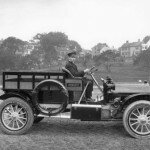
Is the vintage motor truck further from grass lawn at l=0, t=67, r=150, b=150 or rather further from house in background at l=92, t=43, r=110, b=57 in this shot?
house in background at l=92, t=43, r=110, b=57

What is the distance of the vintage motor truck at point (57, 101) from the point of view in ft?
20.6

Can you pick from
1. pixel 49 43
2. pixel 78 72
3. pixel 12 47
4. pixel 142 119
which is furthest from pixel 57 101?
pixel 12 47

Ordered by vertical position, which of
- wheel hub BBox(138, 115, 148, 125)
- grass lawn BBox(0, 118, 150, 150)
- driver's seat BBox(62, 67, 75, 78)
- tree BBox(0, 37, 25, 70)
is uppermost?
tree BBox(0, 37, 25, 70)

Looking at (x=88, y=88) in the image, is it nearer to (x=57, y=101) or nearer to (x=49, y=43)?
(x=57, y=101)

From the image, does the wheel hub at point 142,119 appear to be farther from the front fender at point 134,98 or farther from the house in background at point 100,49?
the house in background at point 100,49

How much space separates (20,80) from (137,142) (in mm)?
2676

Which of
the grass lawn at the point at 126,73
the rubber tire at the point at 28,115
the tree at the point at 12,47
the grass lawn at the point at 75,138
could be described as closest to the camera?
the grass lawn at the point at 75,138

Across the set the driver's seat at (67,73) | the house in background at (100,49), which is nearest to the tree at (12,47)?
the house in background at (100,49)

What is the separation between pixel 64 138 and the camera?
20.0 ft

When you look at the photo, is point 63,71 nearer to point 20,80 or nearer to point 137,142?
point 20,80

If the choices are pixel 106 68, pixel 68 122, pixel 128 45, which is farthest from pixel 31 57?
pixel 128 45

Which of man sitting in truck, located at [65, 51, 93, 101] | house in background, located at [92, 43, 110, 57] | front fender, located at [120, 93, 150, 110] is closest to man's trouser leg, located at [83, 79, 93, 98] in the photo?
man sitting in truck, located at [65, 51, 93, 101]

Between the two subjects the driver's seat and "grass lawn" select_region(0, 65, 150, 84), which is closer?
the driver's seat

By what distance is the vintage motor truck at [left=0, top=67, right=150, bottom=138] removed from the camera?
20.6ft
